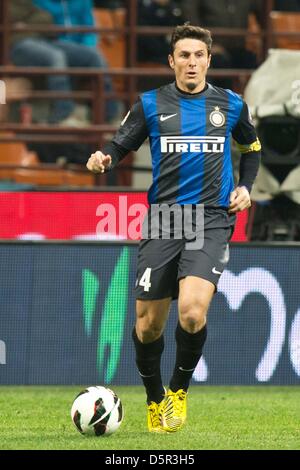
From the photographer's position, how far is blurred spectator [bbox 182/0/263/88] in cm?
1452

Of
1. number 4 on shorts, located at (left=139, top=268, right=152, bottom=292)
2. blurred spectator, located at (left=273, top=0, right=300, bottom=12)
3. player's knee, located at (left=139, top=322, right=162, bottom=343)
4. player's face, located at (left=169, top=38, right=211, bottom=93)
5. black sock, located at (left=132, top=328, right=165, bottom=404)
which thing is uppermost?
player's face, located at (left=169, top=38, right=211, bottom=93)

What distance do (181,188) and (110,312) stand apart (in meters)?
2.93

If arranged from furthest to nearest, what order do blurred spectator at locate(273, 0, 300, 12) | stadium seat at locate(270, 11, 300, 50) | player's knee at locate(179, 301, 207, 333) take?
blurred spectator at locate(273, 0, 300, 12)
stadium seat at locate(270, 11, 300, 50)
player's knee at locate(179, 301, 207, 333)

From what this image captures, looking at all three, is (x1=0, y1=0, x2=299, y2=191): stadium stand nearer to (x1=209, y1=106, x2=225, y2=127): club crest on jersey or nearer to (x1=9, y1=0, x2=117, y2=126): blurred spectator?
(x1=9, y1=0, x2=117, y2=126): blurred spectator

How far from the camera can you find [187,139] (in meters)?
7.51

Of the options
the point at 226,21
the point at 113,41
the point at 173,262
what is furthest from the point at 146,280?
the point at 113,41

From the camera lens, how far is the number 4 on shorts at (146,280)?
739cm

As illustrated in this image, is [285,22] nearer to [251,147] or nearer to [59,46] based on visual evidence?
[59,46]

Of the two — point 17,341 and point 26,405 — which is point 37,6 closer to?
point 17,341

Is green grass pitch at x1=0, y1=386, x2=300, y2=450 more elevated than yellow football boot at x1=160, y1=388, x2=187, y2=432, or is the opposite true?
yellow football boot at x1=160, y1=388, x2=187, y2=432

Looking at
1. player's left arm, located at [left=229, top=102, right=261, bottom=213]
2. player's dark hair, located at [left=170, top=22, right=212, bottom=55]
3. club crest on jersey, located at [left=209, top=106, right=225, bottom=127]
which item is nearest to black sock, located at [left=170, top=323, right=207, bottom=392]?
player's left arm, located at [left=229, top=102, right=261, bottom=213]

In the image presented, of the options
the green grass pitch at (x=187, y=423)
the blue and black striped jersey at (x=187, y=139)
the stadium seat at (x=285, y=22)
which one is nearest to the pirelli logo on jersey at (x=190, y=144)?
the blue and black striped jersey at (x=187, y=139)

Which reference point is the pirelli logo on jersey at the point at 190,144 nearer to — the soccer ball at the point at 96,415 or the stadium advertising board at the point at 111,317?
the soccer ball at the point at 96,415
